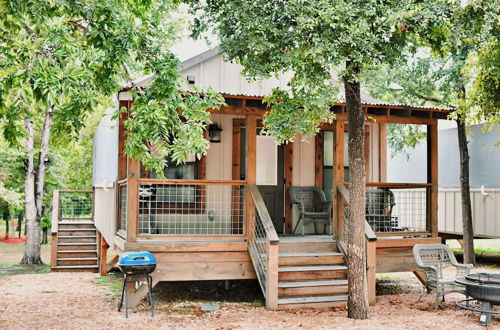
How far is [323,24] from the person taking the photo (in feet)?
20.4

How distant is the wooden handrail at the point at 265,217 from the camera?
26.4 feet

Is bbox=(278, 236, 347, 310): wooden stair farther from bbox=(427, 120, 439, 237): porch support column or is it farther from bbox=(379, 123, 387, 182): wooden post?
bbox=(379, 123, 387, 182): wooden post

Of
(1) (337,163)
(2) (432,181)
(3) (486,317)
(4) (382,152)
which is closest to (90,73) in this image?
(1) (337,163)

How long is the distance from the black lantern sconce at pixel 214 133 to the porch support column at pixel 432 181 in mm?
3939

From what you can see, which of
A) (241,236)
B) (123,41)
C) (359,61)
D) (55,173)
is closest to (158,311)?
(241,236)

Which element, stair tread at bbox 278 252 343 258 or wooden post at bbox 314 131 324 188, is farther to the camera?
wooden post at bbox 314 131 324 188

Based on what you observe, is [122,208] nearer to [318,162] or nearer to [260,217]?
[260,217]

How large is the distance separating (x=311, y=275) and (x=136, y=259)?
8.91 feet

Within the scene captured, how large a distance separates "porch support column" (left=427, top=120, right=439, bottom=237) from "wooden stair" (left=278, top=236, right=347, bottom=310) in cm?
208

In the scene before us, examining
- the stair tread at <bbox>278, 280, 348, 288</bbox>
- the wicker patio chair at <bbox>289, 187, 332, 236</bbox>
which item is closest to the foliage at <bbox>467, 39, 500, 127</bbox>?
the wicker patio chair at <bbox>289, 187, 332, 236</bbox>

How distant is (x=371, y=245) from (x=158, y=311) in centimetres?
345

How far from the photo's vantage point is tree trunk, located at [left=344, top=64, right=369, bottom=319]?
289 inches

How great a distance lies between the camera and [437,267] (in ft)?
28.4

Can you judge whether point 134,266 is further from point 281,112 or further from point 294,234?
point 294,234
